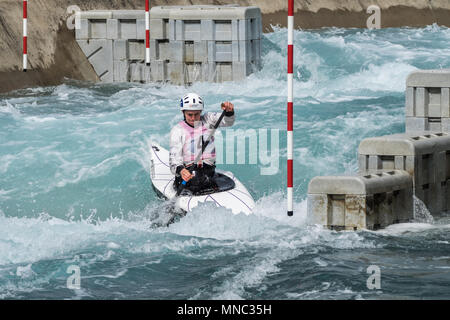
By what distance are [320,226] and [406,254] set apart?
3.33 feet

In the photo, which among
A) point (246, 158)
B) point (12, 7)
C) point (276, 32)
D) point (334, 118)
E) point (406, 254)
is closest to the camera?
point (406, 254)

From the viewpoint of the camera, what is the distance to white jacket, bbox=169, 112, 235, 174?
1147 cm

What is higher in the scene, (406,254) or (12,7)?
(12,7)

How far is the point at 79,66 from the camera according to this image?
2238cm

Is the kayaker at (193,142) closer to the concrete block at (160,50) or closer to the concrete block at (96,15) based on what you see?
the concrete block at (160,50)

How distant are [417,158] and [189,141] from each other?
2335 millimetres

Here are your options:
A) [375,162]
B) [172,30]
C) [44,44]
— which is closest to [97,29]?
[44,44]

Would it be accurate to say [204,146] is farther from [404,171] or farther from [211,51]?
[211,51]

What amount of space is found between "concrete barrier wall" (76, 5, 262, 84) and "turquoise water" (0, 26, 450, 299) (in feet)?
1.20

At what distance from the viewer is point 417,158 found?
11352 mm

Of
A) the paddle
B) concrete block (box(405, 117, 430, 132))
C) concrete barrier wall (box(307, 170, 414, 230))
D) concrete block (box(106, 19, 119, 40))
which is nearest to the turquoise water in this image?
concrete barrier wall (box(307, 170, 414, 230))

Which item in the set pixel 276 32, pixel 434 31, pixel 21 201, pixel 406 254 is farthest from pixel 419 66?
pixel 406 254

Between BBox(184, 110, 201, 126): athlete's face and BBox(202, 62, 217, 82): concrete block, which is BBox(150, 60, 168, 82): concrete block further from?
BBox(184, 110, 201, 126): athlete's face
